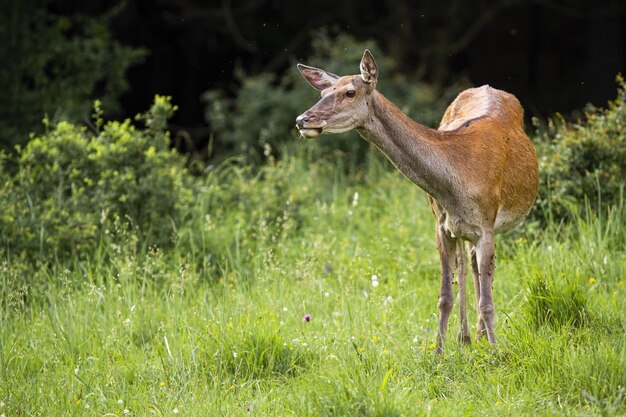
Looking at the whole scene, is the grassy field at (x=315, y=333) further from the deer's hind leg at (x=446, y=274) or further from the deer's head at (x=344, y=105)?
the deer's head at (x=344, y=105)

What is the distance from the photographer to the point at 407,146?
517 centimetres

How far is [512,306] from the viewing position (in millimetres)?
6113

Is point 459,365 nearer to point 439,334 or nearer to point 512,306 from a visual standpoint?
point 439,334

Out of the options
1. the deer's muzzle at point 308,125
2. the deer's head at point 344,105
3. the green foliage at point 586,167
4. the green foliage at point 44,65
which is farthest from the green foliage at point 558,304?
the green foliage at point 44,65

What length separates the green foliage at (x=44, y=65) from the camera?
410 inches

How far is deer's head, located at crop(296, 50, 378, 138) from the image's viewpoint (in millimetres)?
Result: 4891

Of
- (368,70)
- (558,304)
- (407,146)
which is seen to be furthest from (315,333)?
(368,70)

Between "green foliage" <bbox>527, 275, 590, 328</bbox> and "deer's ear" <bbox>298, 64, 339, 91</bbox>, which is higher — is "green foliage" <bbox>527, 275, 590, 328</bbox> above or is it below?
below

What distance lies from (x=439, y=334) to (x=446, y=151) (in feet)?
3.27

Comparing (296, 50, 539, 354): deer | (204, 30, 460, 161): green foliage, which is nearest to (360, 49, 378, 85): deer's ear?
(296, 50, 539, 354): deer

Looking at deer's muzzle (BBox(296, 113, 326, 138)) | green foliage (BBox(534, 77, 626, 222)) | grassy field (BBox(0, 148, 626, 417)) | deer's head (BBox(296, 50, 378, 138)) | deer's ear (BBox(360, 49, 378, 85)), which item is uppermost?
deer's ear (BBox(360, 49, 378, 85))

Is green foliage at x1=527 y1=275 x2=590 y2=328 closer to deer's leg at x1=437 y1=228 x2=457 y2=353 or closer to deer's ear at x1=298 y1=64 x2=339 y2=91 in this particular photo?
deer's leg at x1=437 y1=228 x2=457 y2=353

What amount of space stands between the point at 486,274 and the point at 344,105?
120 cm

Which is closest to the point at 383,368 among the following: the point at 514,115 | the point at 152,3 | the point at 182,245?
the point at 514,115
